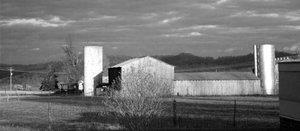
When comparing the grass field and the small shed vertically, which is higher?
the small shed

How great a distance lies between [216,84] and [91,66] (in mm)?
20300

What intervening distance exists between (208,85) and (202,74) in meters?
3.15

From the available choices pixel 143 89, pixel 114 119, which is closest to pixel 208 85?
pixel 114 119

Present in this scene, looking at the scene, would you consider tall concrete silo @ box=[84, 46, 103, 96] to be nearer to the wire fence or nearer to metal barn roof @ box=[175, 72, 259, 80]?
metal barn roof @ box=[175, 72, 259, 80]

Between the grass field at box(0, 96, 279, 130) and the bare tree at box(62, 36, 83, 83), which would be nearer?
the grass field at box(0, 96, 279, 130)

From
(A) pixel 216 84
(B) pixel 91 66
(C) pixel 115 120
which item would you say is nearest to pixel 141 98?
(C) pixel 115 120

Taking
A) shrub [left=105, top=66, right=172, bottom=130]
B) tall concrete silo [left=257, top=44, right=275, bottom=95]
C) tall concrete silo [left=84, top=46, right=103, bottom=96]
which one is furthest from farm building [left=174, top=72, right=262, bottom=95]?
shrub [left=105, top=66, right=172, bottom=130]

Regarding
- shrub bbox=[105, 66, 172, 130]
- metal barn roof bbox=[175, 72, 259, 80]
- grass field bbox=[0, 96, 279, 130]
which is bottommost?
grass field bbox=[0, 96, 279, 130]

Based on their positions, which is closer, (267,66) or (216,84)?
(267,66)

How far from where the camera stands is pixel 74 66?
93062 mm

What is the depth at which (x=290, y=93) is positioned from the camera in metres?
17.5

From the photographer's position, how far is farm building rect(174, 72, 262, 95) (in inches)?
2771

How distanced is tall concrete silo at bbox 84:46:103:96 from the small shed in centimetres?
5421

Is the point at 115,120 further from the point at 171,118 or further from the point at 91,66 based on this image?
the point at 91,66
